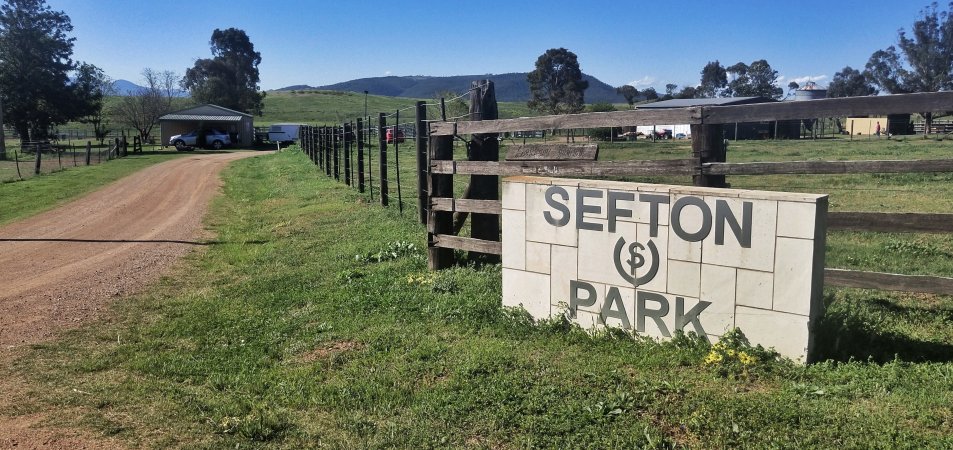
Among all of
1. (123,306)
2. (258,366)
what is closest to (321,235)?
(123,306)

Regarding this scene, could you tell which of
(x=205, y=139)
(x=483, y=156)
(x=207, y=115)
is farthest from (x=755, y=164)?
(x=207, y=115)

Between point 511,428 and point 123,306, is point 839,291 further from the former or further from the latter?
point 123,306

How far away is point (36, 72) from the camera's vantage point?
63.3m

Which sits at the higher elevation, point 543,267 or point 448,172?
point 448,172

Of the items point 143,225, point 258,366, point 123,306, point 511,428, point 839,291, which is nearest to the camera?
point 511,428

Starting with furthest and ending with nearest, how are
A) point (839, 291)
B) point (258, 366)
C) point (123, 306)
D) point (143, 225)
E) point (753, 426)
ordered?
point (143, 225) → point (123, 306) → point (839, 291) → point (258, 366) → point (753, 426)

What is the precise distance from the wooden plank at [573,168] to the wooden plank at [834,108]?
443 millimetres

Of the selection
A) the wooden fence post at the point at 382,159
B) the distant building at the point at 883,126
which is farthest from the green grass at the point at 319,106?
the wooden fence post at the point at 382,159

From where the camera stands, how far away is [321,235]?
36.1 feet

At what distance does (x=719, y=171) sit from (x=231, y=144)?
64.3 metres

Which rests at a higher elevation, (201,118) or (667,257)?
(201,118)

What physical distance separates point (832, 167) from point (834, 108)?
420 millimetres

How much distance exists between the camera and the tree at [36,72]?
2457 inches

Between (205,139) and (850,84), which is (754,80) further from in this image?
(205,139)
